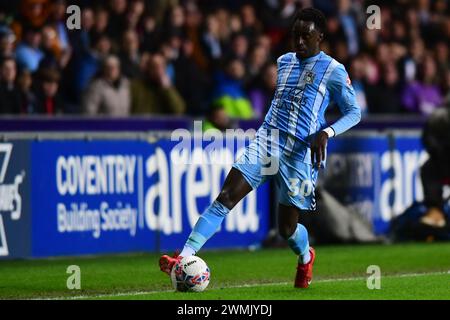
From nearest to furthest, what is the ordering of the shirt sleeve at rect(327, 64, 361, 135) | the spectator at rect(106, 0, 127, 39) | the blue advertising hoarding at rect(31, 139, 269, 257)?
the shirt sleeve at rect(327, 64, 361, 135)
the blue advertising hoarding at rect(31, 139, 269, 257)
the spectator at rect(106, 0, 127, 39)

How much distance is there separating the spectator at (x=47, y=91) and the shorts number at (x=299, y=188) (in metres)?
6.74

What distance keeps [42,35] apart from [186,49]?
2756 millimetres

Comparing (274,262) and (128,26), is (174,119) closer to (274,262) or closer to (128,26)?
(128,26)

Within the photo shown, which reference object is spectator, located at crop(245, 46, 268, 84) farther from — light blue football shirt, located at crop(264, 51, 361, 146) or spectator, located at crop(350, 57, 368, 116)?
light blue football shirt, located at crop(264, 51, 361, 146)

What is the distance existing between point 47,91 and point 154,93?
2.21 m

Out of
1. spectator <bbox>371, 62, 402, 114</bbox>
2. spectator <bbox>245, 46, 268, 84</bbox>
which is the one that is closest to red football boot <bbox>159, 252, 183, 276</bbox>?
spectator <bbox>245, 46, 268, 84</bbox>

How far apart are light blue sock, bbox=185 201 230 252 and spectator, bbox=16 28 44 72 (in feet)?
25.0

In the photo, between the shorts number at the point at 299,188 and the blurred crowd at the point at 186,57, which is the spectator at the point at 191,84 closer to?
the blurred crowd at the point at 186,57

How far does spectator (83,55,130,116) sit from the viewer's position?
1769 cm

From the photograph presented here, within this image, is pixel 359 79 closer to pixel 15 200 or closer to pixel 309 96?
pixel 15 200

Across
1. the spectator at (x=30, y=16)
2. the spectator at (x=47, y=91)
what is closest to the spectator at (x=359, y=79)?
the spectator at (x=30, y=16)

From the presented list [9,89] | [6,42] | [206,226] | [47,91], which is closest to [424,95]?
[47,91]

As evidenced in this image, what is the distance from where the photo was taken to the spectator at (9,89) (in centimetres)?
1617
